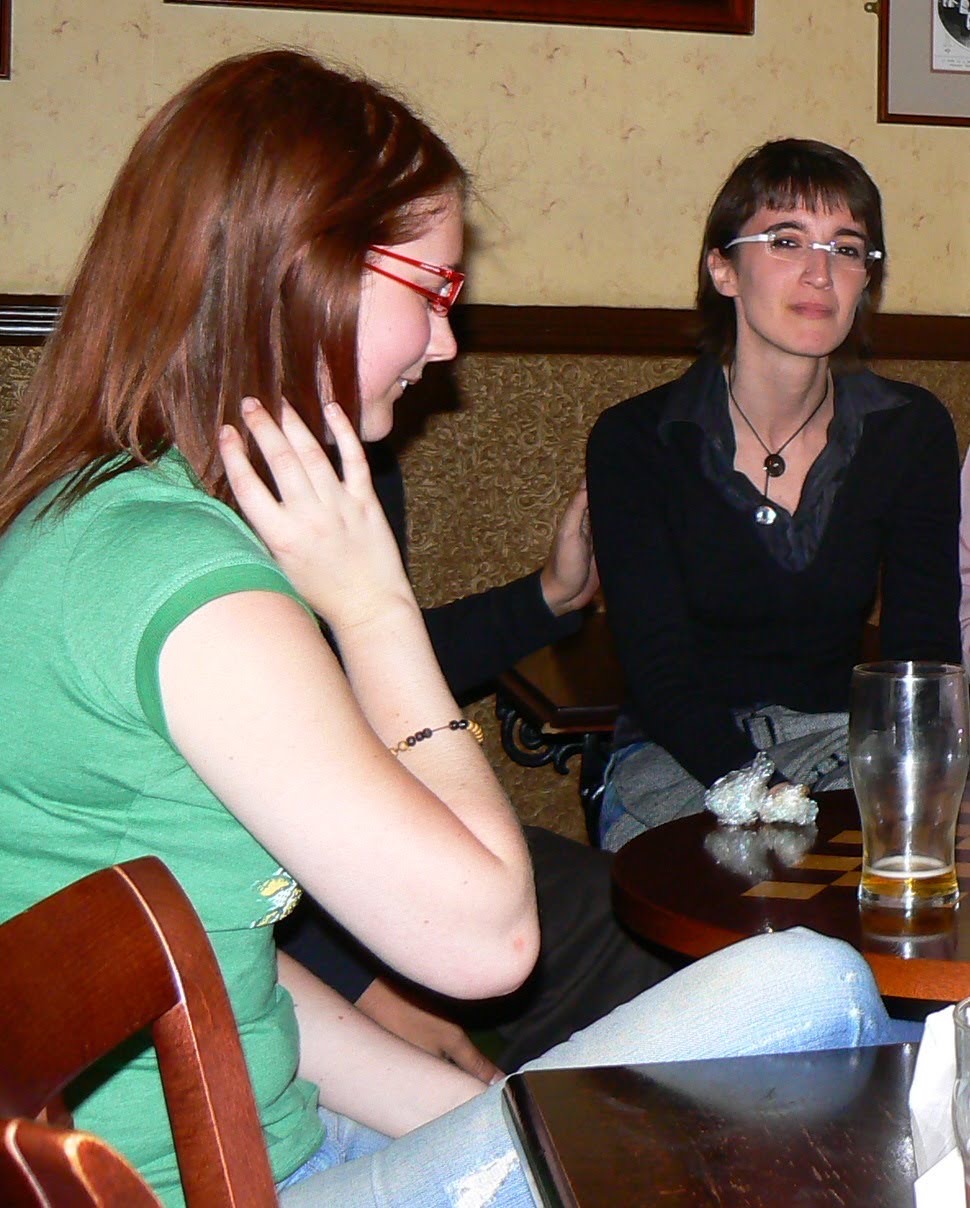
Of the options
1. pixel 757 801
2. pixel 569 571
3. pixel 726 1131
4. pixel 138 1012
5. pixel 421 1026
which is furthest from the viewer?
pixel 569 571

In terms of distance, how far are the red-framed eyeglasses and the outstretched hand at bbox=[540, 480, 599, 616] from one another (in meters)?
1.05

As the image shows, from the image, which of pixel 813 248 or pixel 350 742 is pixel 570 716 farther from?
pixel 350 742

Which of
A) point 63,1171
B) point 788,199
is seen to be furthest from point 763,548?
point 63,1171

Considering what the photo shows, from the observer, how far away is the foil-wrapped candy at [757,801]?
1523 millimetres

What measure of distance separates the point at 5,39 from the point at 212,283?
2141mm

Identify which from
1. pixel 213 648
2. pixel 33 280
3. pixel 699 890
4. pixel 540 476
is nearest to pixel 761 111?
pixel 540 476

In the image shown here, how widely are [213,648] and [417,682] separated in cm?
25

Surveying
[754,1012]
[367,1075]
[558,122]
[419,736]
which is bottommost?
[367,1075]

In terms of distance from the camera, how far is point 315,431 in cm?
115

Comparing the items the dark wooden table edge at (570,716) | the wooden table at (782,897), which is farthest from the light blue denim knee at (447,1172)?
the dark wooden table edge at (570,716)

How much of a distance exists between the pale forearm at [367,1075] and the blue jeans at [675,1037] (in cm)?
25

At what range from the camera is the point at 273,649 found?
35.1 inches

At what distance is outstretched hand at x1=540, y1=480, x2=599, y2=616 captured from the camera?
7.54 ft

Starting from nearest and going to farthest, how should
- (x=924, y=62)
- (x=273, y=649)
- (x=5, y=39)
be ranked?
1. (x=273, y=649)
2. (x=5, y=39)
3. (x=924, y=62)
